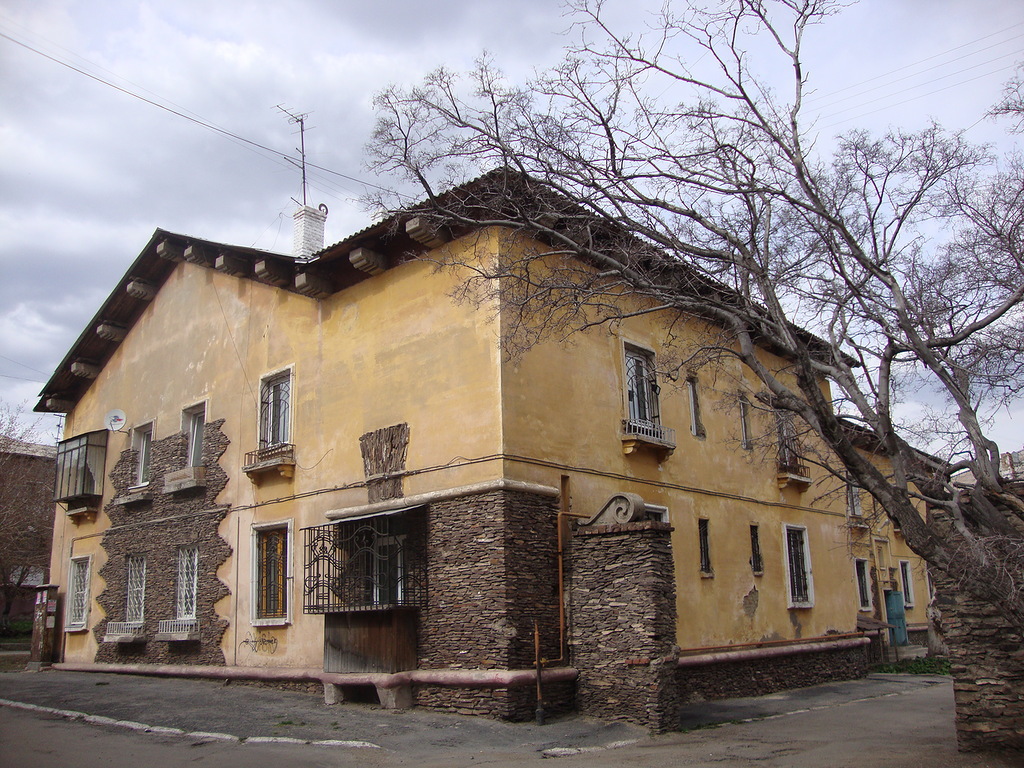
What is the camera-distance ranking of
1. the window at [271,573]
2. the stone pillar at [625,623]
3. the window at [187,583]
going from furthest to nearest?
the window at [187,583] → the window at [271,573] → the stone pillar at [625,623]

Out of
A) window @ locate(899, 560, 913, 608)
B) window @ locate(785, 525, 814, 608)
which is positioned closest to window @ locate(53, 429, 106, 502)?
window @ locate(785, 525, 814, 608)

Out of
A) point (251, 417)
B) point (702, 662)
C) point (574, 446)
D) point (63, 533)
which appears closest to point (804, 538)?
point (702, 662)

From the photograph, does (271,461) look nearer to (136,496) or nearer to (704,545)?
(136,496)

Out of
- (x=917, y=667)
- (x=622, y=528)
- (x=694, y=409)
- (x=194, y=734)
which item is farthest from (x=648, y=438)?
(x=917, y=667)

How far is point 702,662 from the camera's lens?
1491 cm

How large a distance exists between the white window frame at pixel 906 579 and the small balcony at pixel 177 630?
1985 cm

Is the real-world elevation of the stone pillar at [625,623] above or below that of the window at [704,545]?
below

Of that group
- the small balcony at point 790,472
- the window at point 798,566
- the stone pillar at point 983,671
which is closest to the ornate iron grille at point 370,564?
the stone pillar at point 983,671

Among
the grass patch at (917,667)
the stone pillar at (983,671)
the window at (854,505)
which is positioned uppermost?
the window at (854,505)

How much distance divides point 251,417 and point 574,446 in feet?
22.8

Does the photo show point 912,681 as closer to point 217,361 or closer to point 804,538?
point 804,538

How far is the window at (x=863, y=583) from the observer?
2239cm

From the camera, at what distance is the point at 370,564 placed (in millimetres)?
13805

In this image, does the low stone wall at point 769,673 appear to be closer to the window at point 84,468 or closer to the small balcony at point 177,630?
the small balcony at point 177,630
